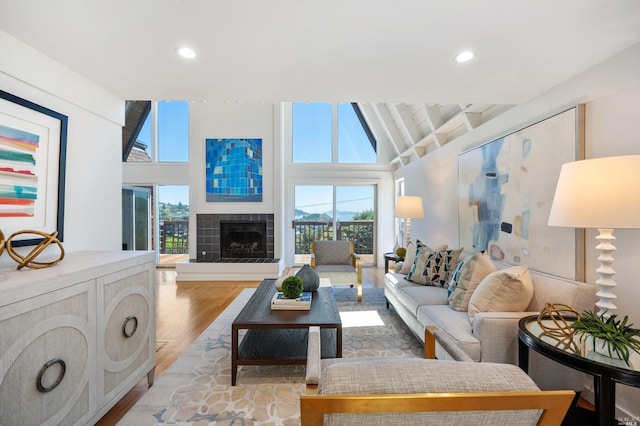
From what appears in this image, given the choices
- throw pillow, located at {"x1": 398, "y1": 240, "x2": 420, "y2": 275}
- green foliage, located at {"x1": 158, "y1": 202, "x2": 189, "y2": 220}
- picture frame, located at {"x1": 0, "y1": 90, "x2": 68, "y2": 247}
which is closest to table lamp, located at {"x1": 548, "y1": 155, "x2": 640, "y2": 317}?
throw pillow, located at {"x1": 398, "y1": 240, "x2": 420, "y2": 275}

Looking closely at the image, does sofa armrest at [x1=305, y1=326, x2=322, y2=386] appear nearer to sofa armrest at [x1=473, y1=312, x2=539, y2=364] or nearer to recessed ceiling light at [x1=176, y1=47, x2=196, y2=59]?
sofa armrest at [x1=473, y1=312, x2=539, y2=364]

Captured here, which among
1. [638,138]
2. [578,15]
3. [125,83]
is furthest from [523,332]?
[125,83]

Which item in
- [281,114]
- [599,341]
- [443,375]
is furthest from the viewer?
[281,114]

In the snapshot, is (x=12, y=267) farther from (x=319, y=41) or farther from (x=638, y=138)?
(x=638, y=138)

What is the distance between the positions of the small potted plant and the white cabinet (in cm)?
238

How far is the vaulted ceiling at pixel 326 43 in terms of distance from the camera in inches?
51.5

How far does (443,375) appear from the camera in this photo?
698mm

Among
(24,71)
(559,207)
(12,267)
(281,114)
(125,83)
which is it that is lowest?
(12,267)

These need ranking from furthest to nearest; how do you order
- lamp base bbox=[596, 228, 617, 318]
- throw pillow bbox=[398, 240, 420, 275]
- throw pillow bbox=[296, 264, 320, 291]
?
1. throw pillow bbox=[398, 240, 420, 275]
2. throw pillow bbox=[296, 264, 320, 291]
3. lamp base bbox=[596, 228, 617, 318]

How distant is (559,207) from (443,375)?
130 centimetres

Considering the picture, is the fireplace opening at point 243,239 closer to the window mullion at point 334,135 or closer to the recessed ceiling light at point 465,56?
the window mullion at point 334,135

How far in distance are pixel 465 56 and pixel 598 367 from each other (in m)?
1.74

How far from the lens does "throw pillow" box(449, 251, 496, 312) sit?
2.16 m

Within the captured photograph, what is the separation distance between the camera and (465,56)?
1732mm
